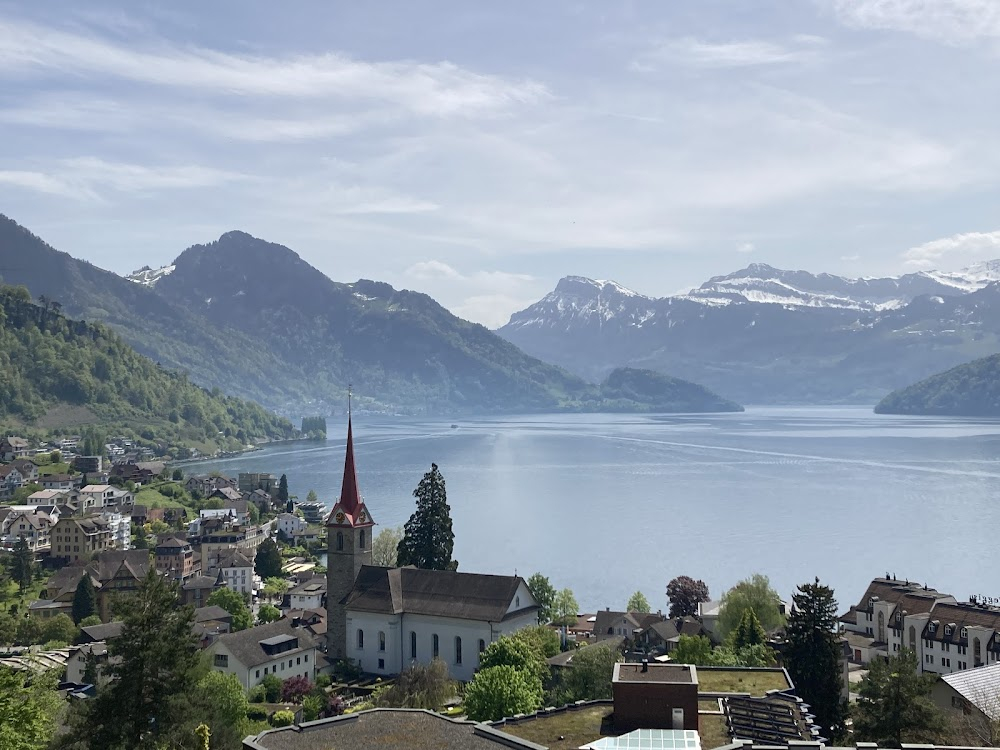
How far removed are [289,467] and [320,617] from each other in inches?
4091

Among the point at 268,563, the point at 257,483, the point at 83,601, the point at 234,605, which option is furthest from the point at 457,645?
the point at 257,483

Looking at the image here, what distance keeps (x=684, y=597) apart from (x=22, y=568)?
3888 centimetres

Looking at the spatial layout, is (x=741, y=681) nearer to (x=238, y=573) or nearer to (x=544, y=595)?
(x=544, y=595)

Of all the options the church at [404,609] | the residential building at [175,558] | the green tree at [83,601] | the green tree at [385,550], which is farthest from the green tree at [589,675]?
the residential building at [175,558]

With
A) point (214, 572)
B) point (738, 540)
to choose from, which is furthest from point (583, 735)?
point (738, 540)

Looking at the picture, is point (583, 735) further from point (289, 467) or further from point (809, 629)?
point (289, 467)

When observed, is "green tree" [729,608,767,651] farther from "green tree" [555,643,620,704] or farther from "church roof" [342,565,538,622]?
"church roof" [342,565,538,622]

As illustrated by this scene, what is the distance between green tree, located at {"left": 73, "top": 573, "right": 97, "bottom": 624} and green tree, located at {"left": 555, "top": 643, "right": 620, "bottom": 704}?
28.9 metres

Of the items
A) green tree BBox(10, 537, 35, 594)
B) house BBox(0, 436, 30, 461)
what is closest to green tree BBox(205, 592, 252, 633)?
green tree BBox(10, 537, 35, 594)

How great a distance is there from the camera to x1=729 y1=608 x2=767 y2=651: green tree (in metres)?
38.1

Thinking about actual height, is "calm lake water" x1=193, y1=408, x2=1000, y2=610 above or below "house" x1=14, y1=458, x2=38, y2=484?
below

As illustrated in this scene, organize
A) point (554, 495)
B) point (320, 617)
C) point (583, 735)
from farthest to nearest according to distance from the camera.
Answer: point (554, 495) < point (320, 617) < point (583, 735)

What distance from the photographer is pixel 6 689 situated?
48.4ft

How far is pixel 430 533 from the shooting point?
49.2 meters
